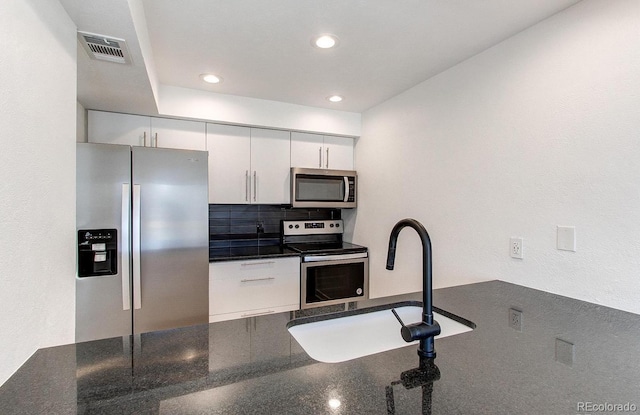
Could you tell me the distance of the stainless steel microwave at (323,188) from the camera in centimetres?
296

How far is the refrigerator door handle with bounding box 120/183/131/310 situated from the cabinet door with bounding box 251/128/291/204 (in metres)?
1.09

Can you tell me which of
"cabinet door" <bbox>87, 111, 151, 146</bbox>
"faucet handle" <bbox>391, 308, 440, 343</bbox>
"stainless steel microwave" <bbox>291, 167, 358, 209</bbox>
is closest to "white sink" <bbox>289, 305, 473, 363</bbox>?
"faucet handle" <bbox>391, 308, 440, 343</bbox>

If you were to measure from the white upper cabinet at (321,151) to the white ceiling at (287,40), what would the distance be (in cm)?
68

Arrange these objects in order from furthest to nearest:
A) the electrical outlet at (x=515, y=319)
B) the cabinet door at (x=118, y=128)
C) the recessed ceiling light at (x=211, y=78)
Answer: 1. the cabinet door at (x=118, y=128)
2. the recessed ceiling light at (x=211, y=78)
3. the electrical outlet at (x=515, y=319)

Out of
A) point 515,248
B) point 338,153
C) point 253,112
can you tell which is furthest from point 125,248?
point 515,248

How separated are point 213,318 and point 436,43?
2507 mm

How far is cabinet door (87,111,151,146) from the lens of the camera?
2.41 metres

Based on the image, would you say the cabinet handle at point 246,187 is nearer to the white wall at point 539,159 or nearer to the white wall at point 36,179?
the white wall at point 539,159

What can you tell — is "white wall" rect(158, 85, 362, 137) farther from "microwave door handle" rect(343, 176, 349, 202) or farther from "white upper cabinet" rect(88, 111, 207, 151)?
"microwave door handle" rect(343, 176, 349, 202)

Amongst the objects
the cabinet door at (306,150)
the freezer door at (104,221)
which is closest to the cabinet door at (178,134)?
the freezer door at (104,221)

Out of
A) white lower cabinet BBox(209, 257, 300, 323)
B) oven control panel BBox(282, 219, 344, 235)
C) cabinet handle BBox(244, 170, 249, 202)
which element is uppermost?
cabinet handle BBox(244, 170, 249, 202)

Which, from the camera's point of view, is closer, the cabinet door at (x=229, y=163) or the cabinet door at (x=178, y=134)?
the cabinet door at (x=178, y=134)

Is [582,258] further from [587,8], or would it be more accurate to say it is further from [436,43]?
[436,43]

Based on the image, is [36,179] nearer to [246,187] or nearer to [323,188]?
[246,187]
